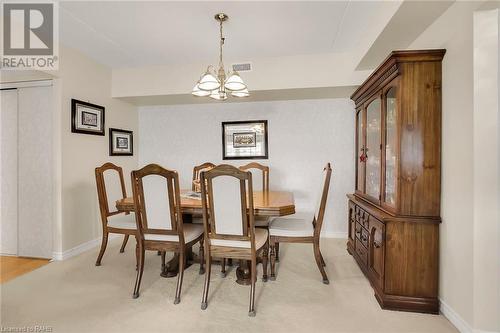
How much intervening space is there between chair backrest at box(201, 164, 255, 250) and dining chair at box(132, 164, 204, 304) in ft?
0.91

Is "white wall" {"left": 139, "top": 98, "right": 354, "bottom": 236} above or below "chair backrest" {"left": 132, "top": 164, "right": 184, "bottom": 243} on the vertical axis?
above

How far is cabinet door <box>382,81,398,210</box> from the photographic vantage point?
2.01 metres

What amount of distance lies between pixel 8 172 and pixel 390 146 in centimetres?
429

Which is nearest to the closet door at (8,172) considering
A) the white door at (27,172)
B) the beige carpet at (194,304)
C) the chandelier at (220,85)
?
the white door at (27,172)

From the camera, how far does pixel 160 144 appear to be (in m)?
4.34

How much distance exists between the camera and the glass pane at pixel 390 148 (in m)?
2.05

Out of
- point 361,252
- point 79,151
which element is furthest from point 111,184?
point 361,252

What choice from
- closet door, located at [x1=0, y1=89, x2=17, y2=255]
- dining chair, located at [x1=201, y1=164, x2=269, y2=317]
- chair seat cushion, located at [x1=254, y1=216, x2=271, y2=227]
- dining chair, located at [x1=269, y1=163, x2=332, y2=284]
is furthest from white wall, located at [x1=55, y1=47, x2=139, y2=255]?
dining chair, located at [x1=269, y1=163, x2=332, y2=284]

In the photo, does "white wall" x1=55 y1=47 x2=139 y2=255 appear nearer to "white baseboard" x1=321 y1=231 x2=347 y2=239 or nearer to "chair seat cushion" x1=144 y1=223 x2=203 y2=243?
"chair seat cushion" x1=144 y1=223 x2=203 y2=243

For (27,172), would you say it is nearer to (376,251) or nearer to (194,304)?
(194,304)

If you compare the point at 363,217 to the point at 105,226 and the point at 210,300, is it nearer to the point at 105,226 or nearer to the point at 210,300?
the point at 210,300

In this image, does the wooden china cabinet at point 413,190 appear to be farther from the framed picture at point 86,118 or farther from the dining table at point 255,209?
the framed picture at point 86,118

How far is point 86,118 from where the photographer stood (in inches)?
128

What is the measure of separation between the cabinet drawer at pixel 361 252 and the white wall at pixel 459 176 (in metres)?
0.63
